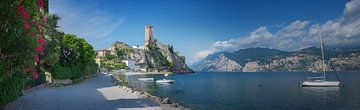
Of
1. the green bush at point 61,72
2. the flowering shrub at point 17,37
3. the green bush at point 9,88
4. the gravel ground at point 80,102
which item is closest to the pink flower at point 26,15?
the flowering shrub at point 17,37

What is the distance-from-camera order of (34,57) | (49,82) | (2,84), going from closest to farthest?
(34,57), (2,84), (49,82)

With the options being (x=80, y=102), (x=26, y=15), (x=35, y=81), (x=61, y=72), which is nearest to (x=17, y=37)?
(x=26, y=15)

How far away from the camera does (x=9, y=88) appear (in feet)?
57.6

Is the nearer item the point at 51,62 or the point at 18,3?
the point at 18,3

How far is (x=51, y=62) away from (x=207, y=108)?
21.4 metres

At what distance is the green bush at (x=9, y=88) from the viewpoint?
1619cm

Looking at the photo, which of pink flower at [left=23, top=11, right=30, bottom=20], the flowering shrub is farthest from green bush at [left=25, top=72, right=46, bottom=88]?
pink flower at [left=23, top=11, right=30, bottom=20]

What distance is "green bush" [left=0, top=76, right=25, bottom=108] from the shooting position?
16188 mm

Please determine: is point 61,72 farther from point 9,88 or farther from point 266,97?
point 266,97

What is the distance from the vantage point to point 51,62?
129 feet

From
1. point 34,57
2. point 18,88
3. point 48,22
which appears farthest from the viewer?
point 48,22

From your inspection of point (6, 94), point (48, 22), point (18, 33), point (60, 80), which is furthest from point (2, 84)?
point (60, 80)

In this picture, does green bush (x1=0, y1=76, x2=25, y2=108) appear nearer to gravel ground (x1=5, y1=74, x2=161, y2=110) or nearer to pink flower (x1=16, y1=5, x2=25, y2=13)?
gravel ground (x1=5, y1=74, x2=161, y2=110)

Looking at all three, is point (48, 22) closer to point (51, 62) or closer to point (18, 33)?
point (51, 62)
